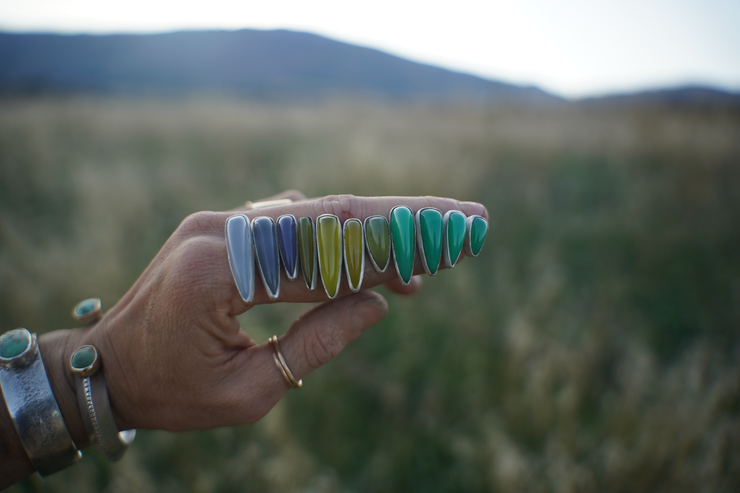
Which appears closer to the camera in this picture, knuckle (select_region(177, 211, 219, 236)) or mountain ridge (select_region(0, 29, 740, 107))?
knuckle (select_region(177, 211, 219, 236))

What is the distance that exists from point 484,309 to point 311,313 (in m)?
2.09

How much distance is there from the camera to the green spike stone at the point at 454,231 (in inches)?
41.8

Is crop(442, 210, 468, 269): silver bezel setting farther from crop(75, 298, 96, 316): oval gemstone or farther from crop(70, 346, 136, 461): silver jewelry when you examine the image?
crop(75, 298, 96, 316): oval gemstone

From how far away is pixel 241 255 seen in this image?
38.0 inches

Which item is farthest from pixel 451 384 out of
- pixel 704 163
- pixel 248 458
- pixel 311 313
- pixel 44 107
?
pixel 44 107

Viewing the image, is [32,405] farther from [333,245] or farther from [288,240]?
[333,245]

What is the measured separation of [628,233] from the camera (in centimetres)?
400

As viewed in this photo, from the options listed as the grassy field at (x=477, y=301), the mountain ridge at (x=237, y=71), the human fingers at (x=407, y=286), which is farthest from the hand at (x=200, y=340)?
the mountain ridge at (x=237, y=71)

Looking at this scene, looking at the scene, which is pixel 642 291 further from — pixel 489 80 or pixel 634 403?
pixel 489 80

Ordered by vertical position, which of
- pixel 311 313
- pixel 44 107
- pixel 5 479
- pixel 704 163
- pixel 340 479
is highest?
pixel 44 107

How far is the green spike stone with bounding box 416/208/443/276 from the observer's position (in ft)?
3.44

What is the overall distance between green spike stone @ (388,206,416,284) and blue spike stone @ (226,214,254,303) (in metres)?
0.41

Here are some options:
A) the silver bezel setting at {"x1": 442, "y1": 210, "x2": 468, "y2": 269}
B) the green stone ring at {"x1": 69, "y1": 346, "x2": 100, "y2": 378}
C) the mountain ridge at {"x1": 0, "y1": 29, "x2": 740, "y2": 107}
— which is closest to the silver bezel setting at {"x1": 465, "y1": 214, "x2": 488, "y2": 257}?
the silver bezel setting at {"x1": 442, "y1": 210, "x2": 468, "y2": 269}

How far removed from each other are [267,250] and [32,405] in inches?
31.6
